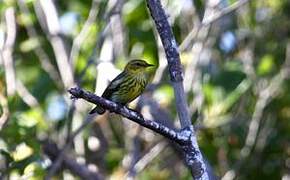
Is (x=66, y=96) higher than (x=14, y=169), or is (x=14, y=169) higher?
(x=66, y=96)

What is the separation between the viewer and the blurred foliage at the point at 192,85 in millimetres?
6734

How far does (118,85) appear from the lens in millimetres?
4953

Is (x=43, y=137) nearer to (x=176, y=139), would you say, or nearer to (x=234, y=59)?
(x=234, y=59)

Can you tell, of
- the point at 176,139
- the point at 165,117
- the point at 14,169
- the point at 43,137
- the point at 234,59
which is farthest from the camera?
the point at 234,59

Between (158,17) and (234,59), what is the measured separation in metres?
3.97

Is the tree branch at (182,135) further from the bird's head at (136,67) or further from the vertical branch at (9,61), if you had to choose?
the vertical branch at (9,61)

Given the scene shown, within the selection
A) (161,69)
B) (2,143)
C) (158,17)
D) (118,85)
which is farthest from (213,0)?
(158,17)

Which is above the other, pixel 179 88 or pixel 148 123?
pixel 179 88

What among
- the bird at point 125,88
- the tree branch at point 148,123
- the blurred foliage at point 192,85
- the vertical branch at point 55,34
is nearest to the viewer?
the tree branch at point 148,123

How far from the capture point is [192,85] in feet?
22.9

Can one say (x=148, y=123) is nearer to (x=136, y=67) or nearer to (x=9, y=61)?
(x=136, y=67)

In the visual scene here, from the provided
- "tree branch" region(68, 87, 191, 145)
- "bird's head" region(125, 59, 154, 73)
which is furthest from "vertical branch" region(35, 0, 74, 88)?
"tree branch" region(68, 87, 191, 145)

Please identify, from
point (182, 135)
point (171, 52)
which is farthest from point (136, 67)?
point (182, 135)

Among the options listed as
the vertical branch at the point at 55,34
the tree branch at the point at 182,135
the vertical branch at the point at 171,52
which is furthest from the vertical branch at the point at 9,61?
the tree branch at the point at 182,135
